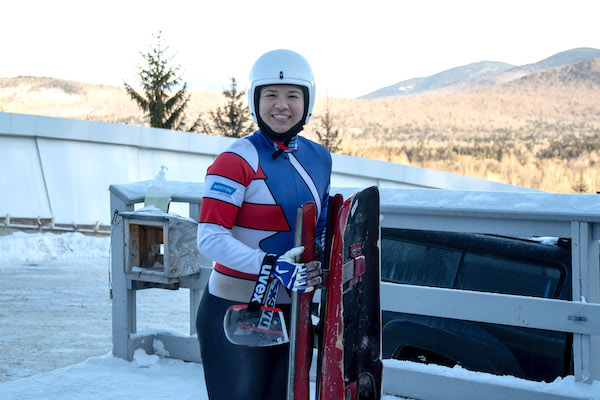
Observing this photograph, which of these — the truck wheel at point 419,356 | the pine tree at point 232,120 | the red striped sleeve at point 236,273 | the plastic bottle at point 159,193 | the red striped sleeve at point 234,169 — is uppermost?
the pine tree at point 232,120

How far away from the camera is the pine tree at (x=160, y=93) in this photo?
35844 millimetres

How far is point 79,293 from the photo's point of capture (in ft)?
30.5

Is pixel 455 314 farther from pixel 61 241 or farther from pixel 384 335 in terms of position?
pixel 61 241

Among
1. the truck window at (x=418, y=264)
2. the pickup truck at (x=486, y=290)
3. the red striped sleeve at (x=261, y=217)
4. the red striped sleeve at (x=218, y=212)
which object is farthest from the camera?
the truck window at (x=418, y=264)

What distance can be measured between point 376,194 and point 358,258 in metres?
0.31

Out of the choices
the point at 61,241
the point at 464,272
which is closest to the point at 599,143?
the point at 61,241

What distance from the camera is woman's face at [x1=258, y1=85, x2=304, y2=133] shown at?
2572 mm

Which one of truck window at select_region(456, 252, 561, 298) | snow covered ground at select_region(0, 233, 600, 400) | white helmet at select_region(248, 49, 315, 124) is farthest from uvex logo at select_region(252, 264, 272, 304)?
truck window at select_region(456, 252, 561, 298)

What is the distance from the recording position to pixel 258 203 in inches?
98.2

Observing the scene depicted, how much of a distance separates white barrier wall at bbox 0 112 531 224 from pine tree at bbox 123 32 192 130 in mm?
15348

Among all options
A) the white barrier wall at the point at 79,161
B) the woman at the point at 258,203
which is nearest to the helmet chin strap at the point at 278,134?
the woman at the point at 258,203

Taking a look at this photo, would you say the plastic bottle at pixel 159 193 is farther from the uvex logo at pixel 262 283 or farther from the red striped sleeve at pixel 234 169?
the uvex logo at pixel 262 283

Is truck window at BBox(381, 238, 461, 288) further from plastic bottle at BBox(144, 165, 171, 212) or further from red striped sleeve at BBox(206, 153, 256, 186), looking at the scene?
red striped sleeve at BBox(206, 153, 256, 186)

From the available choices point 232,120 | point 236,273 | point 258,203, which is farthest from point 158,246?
point 232,120
